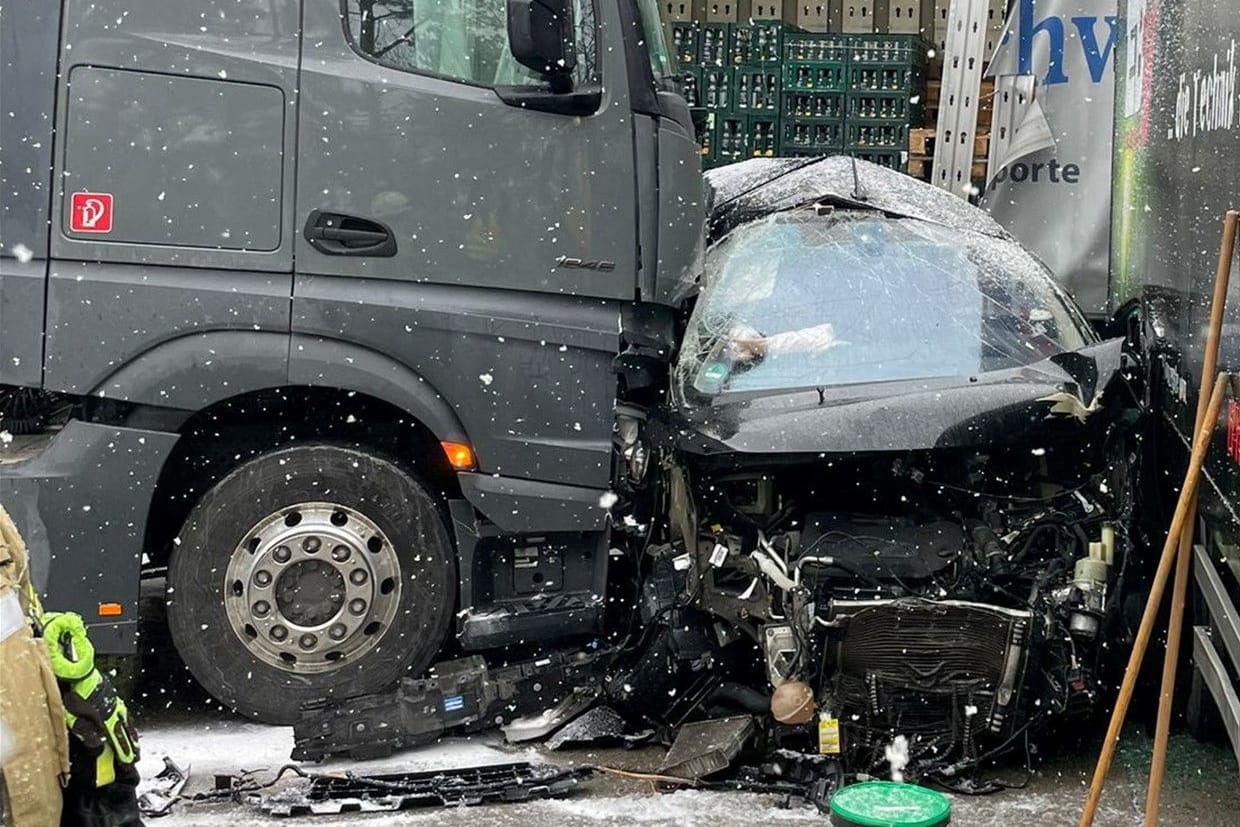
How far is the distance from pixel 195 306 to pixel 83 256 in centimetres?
42

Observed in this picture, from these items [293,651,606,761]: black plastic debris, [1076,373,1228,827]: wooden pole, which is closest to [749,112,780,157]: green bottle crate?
[293,651,606,761]: black plastic debris

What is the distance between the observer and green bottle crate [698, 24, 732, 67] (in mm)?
10766

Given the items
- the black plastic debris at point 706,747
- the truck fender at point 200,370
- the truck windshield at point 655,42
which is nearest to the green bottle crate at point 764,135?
the truck windshield at point 655,42

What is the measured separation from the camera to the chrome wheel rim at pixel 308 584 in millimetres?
6207

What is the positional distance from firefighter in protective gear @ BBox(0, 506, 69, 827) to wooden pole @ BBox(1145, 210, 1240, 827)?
2771 millimetres

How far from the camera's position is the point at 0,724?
159 inches

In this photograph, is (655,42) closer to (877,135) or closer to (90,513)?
(90,513)

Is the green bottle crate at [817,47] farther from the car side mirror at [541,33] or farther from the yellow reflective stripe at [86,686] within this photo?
the yellow reflective stripe at [86,686]

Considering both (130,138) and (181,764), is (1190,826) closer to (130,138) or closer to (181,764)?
(181,764)

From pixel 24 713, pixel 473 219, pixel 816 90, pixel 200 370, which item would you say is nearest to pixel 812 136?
pixel 816 90

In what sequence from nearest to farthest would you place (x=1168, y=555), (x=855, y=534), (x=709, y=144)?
(x=1168, y=555), (x=855, y=534), (x=709, y=144)

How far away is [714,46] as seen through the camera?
10812 mm

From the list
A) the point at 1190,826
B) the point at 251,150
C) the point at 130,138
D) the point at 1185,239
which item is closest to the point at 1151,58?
the point at 1185,239

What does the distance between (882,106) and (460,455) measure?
5232 millimetres
